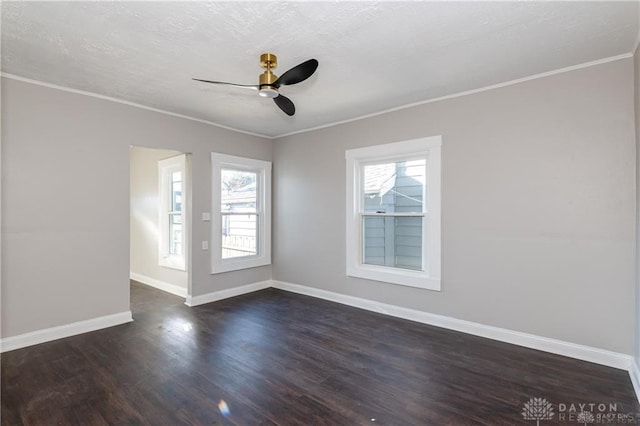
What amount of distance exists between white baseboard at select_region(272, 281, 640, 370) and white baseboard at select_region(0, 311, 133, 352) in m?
2.71

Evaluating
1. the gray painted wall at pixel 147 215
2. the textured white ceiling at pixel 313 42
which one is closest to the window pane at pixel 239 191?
the gray painted wall at pixel 147 215

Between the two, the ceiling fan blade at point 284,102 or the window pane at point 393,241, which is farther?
the window pane at point 393,241

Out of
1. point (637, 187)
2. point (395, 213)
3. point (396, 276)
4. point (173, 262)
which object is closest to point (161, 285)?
point (173, 262)

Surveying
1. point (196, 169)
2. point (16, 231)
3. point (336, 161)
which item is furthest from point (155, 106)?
point (336, 161)

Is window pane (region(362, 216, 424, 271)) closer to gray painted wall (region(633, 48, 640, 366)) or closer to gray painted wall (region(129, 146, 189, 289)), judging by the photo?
gray painted wall (region(633, 48, 640, 366))

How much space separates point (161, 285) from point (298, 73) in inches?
183

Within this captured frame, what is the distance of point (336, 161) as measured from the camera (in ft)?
15.5

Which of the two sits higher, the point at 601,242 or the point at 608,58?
the point at 608,58

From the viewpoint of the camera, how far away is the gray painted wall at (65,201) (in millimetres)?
3098

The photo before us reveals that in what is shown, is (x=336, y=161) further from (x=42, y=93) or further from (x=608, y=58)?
(x=42, y=93)

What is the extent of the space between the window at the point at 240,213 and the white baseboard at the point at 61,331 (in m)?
1.35

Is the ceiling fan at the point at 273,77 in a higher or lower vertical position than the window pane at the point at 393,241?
higher

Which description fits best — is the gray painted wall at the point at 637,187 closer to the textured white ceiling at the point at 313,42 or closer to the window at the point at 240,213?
the textured white ceiling at the point at 313,42

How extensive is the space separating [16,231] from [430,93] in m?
4.52
